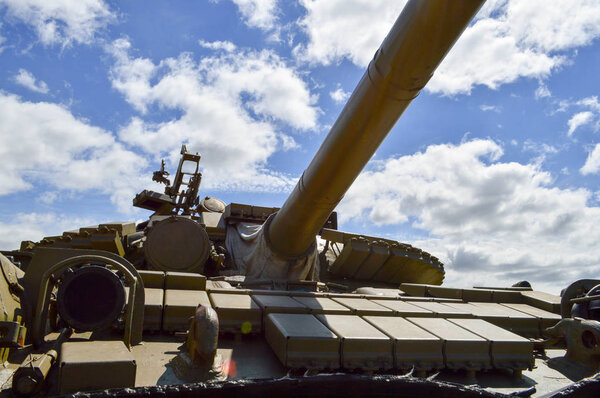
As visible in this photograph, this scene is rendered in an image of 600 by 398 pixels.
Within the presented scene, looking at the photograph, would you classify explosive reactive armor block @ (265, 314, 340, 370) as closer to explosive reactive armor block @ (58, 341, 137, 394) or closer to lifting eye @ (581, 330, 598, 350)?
explosive reactive armor block @ (58, 341, 137, 394)

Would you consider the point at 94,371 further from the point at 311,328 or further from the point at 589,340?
the point at 589,340

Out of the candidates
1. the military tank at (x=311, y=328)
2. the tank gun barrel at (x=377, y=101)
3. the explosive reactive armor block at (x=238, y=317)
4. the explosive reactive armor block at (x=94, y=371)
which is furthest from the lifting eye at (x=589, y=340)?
the explosive reactive armor block at (x=94, y=371)

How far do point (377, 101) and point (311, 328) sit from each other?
1.99 m

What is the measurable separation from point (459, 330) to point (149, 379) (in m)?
2.57

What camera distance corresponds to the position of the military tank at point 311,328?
2.69 meters

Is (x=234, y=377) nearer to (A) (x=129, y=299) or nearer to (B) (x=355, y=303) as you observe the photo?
(A) (x=129, y=299)

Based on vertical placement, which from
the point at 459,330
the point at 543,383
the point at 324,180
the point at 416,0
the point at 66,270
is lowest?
the point at 543,383

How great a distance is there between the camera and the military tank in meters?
2.69

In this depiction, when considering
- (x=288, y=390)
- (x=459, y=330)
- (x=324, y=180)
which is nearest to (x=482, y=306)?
(x=459, y=330)

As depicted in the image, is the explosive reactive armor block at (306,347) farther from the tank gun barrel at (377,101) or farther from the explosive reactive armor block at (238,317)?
the tank gun barrel at (377,101)

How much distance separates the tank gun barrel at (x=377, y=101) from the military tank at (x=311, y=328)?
0.01 meters

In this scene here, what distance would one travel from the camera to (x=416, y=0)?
12.0 ft

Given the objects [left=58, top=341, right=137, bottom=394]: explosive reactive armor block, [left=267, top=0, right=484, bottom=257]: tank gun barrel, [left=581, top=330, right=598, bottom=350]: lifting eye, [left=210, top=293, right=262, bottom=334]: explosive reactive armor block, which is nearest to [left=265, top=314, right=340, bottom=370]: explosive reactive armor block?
[left=210, top=293, right=262, bottom=334]: explosive reactive armor block

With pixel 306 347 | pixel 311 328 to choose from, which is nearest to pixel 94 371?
pixel 306 347
